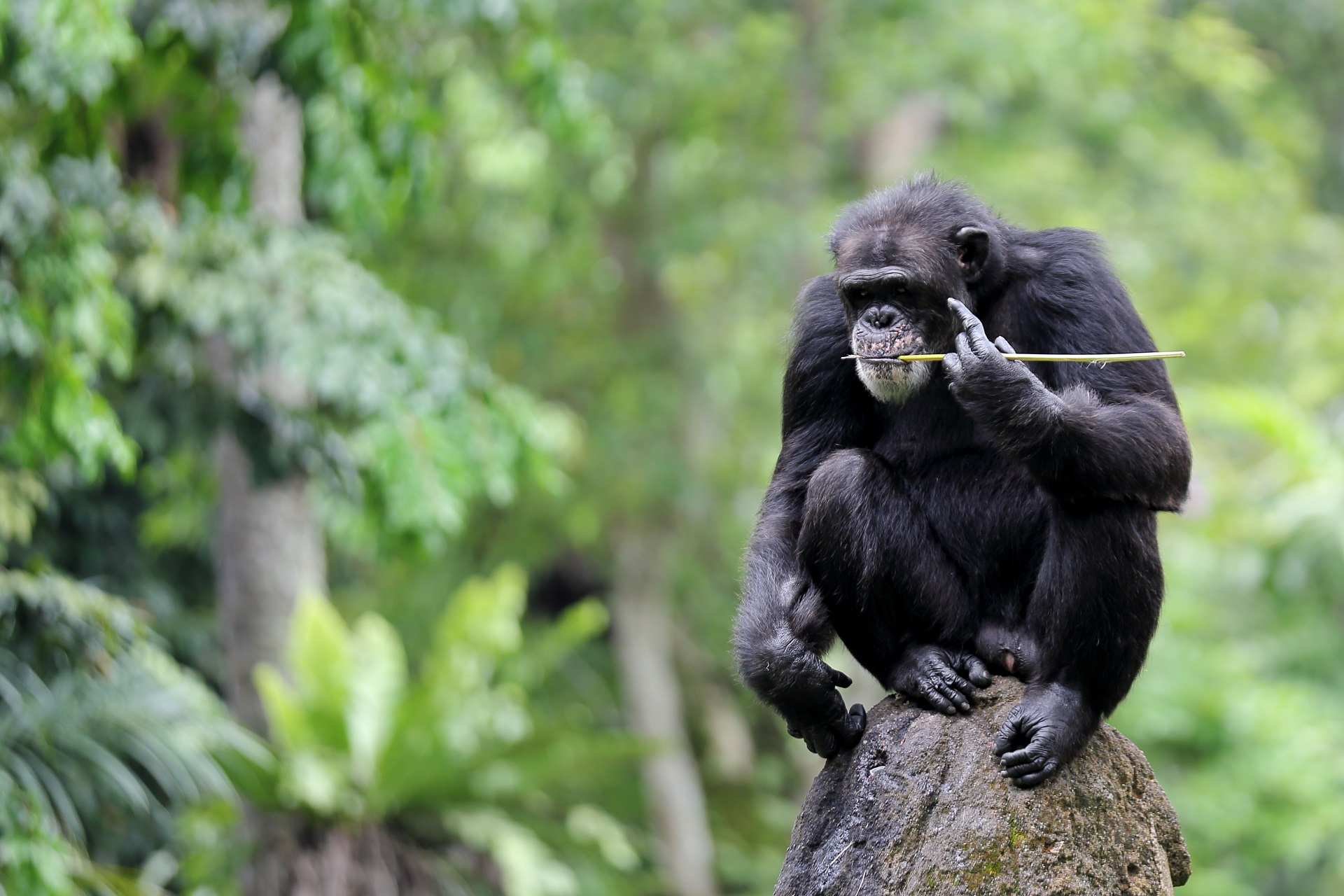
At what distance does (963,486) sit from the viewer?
392 cm

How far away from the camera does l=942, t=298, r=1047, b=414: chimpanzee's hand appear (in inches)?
137

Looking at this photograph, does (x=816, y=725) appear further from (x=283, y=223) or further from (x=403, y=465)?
(x=283, y=223)

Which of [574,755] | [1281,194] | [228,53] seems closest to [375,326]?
[228,53]

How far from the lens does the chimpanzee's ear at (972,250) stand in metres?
3.90

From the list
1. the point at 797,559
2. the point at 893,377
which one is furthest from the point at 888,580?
the point at 893,377

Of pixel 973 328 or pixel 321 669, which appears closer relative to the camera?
pixel 973 328

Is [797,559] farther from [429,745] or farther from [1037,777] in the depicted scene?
[429,745]

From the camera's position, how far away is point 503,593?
1028cm

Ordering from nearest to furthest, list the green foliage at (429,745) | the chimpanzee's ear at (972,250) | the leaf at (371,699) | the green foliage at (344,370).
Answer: the chimpanzee's ear at (972,250) < the green foliage at (344,370) < the green foliage at (429,745) < the leaf at (371,699)

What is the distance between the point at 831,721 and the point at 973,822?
48cm

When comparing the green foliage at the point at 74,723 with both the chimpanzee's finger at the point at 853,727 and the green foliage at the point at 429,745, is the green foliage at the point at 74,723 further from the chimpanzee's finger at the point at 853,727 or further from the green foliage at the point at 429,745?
the chimpanzee's finger at the point at 853,727

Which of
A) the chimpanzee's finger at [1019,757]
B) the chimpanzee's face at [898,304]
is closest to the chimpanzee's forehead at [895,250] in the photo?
the chimpanzee's face at [898,304]

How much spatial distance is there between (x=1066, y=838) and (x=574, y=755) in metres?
6.49

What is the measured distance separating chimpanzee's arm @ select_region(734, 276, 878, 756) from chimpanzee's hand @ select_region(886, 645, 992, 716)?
162 millimetres
